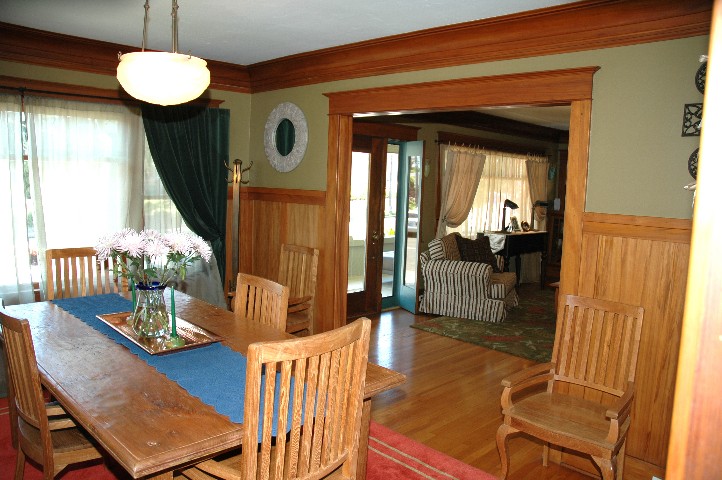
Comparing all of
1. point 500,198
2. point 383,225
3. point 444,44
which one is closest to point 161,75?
point 444,44

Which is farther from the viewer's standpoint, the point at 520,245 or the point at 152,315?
the point at 520,245

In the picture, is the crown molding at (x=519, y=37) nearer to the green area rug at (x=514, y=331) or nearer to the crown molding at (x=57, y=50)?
the crown molding at (x=57, y=50)

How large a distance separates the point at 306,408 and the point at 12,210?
3.25 metres

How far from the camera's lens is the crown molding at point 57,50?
3.81m

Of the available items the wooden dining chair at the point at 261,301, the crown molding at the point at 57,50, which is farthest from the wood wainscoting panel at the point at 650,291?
the crown molding at the point at 57,50

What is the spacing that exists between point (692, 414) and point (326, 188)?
409 cm

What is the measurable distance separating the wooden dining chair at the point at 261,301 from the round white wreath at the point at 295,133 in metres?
1.87

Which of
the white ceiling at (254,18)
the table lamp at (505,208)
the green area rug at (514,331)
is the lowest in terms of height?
the green area rug at (514,331)

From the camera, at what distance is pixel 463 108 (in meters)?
3.58

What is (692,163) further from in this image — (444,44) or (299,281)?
(299,281)

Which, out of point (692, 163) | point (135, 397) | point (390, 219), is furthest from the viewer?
point (390, 219)

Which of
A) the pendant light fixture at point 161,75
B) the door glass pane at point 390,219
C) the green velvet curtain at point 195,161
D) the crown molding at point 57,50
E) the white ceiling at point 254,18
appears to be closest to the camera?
the pendant light fixture at point 161,75

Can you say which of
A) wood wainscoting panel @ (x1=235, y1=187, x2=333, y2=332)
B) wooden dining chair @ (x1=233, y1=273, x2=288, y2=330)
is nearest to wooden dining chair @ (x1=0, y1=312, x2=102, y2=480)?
wooden dining chair @ (x1=233, y1=273, x2=288, y2=330)

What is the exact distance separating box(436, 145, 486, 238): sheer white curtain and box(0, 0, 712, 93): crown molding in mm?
2906
